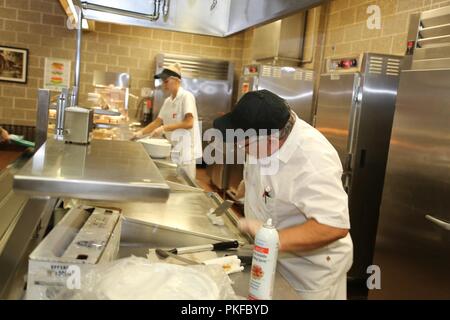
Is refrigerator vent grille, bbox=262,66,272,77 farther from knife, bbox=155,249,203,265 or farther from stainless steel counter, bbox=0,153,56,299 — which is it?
stainless steel counter, bbox=0,153,56,299

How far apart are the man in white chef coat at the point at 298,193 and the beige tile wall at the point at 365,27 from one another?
279 centimetres

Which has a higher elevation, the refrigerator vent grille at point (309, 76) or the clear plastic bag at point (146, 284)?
the refrigerator vent grille at point (309, 76)

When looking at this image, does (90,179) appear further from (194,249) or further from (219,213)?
(219,213)

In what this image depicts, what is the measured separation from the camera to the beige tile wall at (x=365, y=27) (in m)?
4.03

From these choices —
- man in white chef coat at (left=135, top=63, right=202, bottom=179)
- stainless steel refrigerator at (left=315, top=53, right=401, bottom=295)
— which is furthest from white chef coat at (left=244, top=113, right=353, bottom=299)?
man in white chef coat at (left=135, top=63, right=202, bottom=179)

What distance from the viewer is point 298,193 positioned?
1554mm

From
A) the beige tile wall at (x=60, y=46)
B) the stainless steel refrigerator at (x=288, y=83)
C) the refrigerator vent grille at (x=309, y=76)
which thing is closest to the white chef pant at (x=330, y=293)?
the stainless steel refrigerator at (x=288, y=83)

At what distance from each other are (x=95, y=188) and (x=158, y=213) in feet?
3.33

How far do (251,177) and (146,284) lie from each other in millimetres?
872

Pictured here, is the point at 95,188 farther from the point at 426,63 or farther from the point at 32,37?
the point at 32,37

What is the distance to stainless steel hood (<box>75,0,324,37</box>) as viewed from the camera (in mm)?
2162

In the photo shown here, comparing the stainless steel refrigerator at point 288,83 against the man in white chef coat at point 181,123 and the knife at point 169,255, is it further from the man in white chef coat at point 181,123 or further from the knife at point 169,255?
the knife at point 169,255

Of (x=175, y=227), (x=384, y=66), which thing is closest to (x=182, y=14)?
(x=175, y=227)

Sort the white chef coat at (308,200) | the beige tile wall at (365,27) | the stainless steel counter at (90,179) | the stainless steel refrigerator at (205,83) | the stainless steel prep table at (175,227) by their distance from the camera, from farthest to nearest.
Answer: the stainless steel refrigerator at (205,83) → the beige tile wall at (365,27) → the white chef coat at (308,200) → the stainless steel prep table at (175,227) → the stainless steel counter at (90,179)
